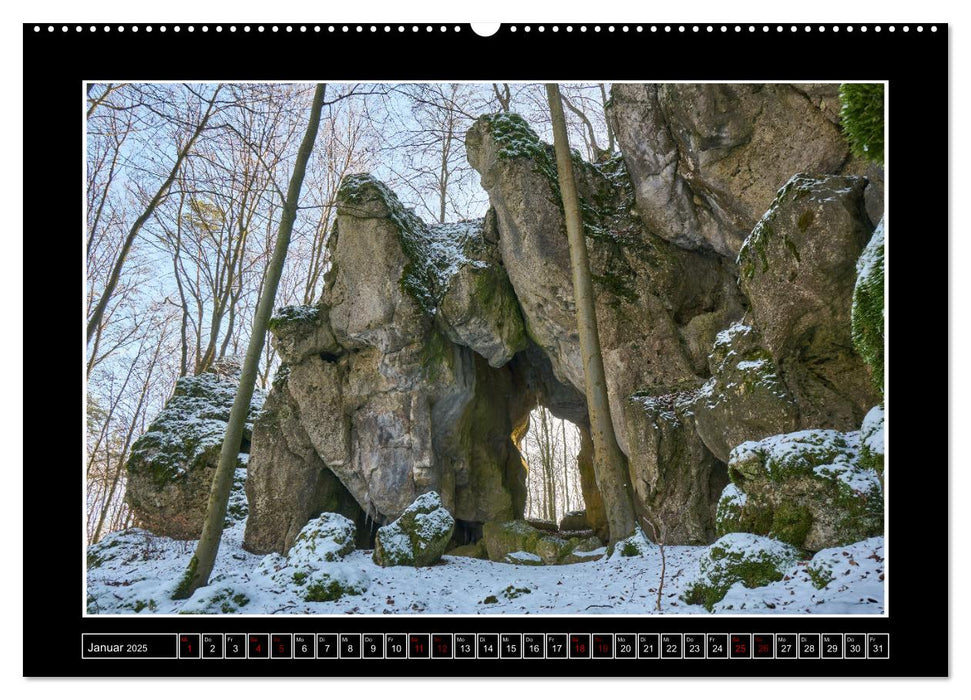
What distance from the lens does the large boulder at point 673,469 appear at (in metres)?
8.37

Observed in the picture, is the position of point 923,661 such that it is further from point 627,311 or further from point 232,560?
point 232,560

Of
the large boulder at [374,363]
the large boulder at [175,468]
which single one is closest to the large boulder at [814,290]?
the large boulder at [374,363]

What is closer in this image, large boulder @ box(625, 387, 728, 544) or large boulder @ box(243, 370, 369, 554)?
large boulder @ box(625, 387, 728, 544)

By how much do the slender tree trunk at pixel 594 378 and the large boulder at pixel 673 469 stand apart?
125cm

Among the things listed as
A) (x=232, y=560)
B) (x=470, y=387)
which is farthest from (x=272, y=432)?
(x=470, y=387)

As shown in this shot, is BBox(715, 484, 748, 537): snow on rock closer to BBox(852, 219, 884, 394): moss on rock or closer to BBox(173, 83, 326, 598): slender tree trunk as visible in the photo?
BBox(852, 219, 884, 394): moss on rock

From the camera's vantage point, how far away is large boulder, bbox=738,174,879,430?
548 centimetres

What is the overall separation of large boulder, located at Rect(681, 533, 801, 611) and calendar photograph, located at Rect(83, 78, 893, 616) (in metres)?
0.03

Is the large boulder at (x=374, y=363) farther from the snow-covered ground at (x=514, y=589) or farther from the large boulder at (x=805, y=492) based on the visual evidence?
the large boulder at (x=805, y=492)

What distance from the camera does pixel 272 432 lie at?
1122cm

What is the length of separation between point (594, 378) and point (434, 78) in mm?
5010

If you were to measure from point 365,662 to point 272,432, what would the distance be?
9.17m

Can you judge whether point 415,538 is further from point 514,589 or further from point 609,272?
point 609,272

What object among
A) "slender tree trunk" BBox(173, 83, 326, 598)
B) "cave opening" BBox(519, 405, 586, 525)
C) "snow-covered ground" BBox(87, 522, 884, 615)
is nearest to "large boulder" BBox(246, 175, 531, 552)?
"snow-covered ground" BBox(87, 522, 884, 615)
